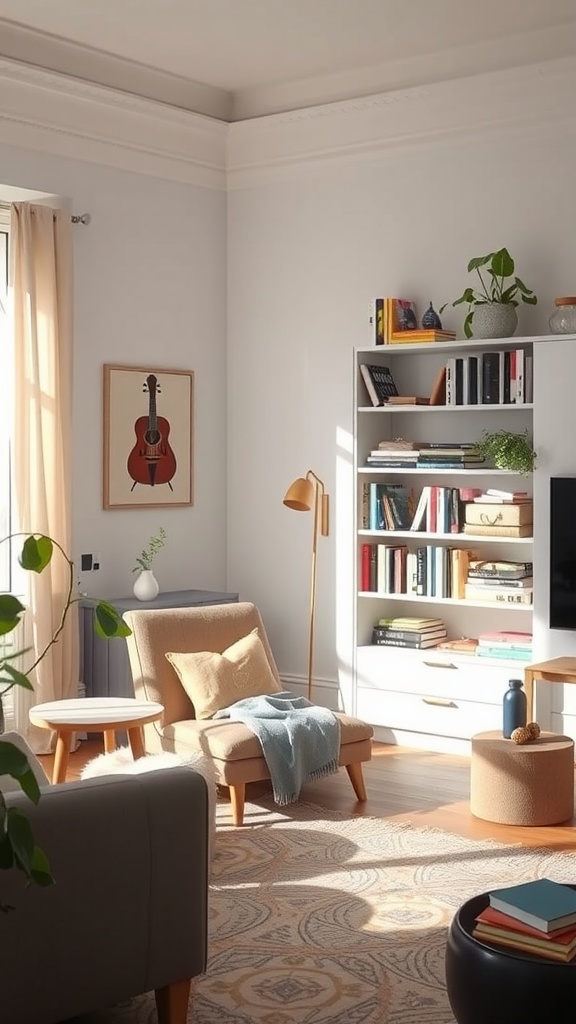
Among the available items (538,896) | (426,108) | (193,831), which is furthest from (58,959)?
(426,108)

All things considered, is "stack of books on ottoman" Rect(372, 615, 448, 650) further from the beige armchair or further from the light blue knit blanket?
the light blue knit blanket

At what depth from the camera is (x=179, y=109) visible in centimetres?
688

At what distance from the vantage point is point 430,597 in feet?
20.9

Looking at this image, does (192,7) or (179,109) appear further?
(179,109)

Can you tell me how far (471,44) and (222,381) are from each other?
231 centimetres

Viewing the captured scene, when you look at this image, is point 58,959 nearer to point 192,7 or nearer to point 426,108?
point 192,7

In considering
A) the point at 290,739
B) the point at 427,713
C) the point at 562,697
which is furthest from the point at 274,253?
the point at 290,739

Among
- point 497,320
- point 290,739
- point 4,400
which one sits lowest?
point 290,739

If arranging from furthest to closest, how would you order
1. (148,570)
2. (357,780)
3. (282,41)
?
(148,570) → (282,41) → (357,780)

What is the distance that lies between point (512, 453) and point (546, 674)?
1.04 meters

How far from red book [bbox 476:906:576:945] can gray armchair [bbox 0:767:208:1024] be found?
0.71 m

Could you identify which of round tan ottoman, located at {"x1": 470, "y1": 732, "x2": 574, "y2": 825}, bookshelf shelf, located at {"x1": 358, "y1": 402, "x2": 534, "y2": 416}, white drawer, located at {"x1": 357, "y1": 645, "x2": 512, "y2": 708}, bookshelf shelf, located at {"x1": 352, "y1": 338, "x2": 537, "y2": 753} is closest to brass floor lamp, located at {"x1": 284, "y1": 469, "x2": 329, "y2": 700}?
bookshelf shelf, located at {"x1": 352, "y1": 338, "x2": 537, "y2": 753}

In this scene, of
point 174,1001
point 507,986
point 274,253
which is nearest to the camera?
point 507,986

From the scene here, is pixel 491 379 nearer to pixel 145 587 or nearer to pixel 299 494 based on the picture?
pixel 299 494
